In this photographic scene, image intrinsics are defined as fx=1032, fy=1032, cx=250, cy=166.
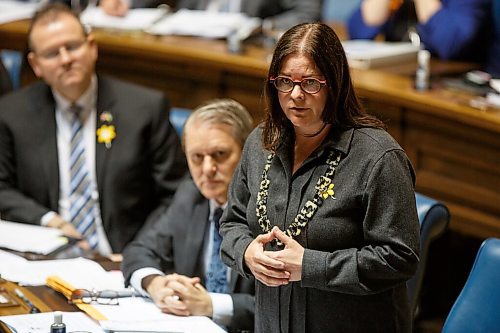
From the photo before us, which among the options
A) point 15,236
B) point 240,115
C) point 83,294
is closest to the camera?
point 83,294

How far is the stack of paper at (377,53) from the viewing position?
15.0ft

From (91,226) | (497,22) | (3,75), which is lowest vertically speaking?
(91,226)

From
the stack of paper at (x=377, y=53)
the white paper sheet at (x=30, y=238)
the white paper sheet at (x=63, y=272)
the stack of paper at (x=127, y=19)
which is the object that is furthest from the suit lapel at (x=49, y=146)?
the stack of paper at (x=127, y=19)

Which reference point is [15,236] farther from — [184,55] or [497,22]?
[497,22]

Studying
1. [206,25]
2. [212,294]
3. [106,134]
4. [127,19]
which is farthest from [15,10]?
[212,294]

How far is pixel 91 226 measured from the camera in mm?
3963

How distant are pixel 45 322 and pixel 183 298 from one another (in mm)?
381

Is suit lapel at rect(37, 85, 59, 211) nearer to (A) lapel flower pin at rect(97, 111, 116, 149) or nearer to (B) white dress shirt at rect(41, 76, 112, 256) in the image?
(B) white dress shirt at rect(41, 76, 112, 256)

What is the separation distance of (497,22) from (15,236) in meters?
2.37

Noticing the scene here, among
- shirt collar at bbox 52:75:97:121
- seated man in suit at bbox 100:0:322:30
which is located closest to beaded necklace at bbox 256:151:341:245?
shirt collar at bbox 52:75:97:121

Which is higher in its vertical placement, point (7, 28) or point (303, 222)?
point (303, 222)

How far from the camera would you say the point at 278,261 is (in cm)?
233

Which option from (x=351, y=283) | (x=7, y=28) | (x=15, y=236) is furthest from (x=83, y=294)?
(x=7, y=28)

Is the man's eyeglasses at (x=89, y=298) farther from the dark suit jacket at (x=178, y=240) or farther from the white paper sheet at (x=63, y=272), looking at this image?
the dark suit jacket at (x=178, y=240)
